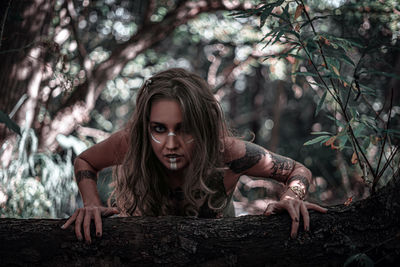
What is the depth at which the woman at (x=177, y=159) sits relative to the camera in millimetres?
1774

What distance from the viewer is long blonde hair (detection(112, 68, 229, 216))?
1830mm

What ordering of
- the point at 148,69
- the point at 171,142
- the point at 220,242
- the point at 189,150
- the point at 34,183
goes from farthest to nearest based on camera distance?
the point at 148,69 → the point at 34,183 → the point at 189,150 → the point at 171,142 → the point at 220,242

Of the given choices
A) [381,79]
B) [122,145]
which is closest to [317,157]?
[381,79]

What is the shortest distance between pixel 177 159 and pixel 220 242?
0.54 meters

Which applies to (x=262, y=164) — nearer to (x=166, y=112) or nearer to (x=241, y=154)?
(x=241, y=154)

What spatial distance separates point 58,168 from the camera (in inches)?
129

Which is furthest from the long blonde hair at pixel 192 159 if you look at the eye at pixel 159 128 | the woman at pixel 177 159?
the eye at pixel 159 128

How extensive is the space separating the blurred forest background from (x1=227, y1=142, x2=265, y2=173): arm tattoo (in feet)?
0.32

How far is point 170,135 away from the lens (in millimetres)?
1717

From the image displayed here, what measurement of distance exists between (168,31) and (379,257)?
10.3 ft

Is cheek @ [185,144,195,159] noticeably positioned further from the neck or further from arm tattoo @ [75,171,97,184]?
arm tattoo @ [75,171,97,184]

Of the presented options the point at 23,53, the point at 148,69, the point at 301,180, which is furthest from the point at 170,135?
the point at 148,69

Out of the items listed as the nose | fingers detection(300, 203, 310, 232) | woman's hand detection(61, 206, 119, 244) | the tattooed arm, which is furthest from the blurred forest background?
the nose

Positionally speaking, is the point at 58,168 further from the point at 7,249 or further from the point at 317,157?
the point at 317,157
